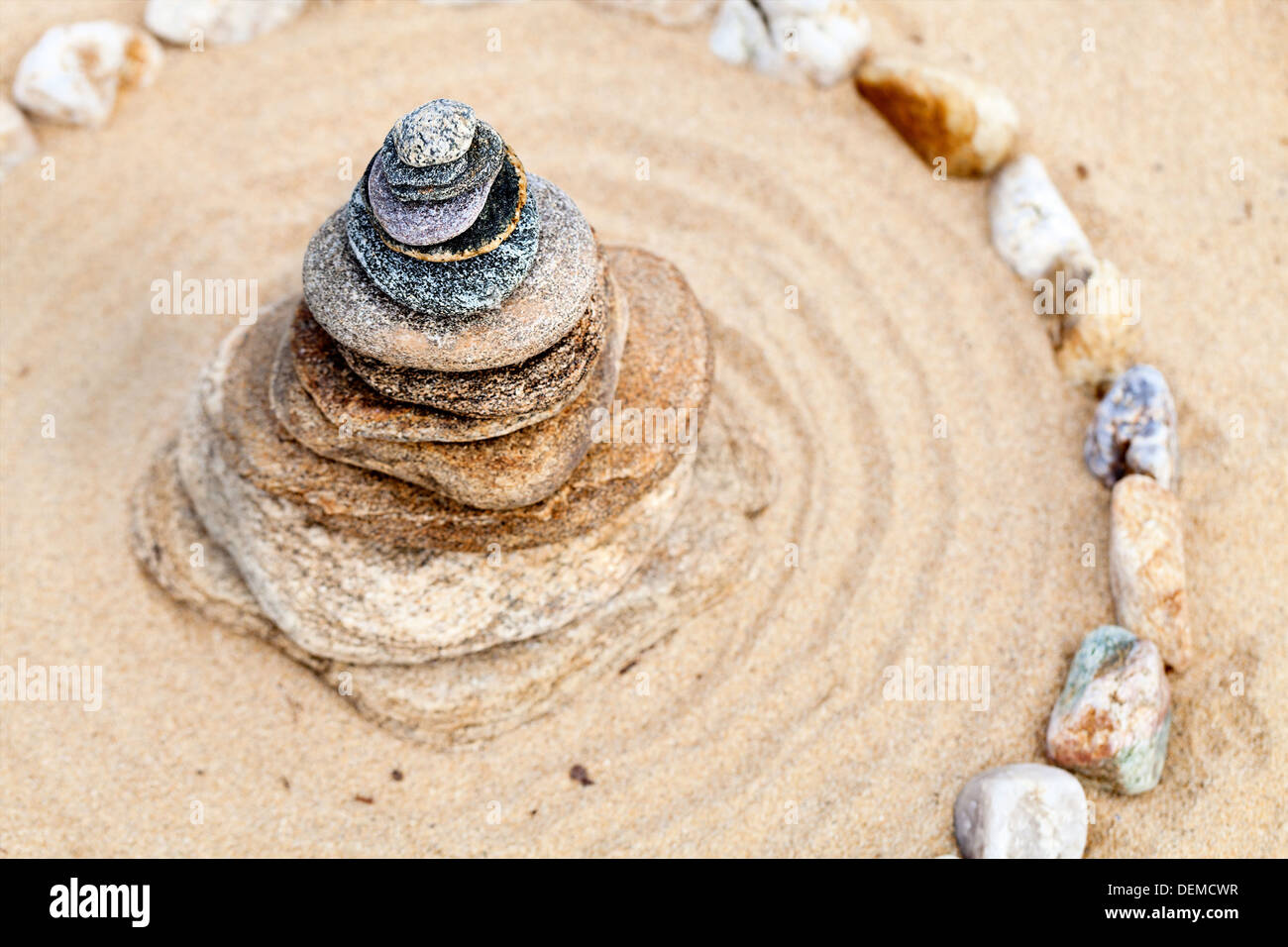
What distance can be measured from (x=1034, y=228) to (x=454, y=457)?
3058 millimetres

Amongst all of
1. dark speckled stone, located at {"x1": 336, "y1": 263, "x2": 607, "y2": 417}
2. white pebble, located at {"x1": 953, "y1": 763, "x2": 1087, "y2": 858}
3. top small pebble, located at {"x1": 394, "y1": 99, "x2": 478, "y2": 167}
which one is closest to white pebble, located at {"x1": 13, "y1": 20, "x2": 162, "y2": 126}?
dark speckled stone, located at {"x1": 336, "y1": 263, "x2": 607, "y2": 417}

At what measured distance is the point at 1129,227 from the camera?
18.1 feet

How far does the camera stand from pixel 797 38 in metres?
5.77

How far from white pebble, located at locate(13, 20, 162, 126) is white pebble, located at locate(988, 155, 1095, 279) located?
429cm

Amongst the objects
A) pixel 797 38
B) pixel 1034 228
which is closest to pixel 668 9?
pixel 797 38

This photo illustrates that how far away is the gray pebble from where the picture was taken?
4.84 m

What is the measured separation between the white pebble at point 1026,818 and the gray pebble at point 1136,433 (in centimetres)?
139

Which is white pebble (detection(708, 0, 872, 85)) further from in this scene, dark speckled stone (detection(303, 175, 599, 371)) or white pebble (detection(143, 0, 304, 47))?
dark speckled stone (detection(303, 175, 599, 371))

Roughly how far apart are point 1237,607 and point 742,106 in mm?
3273

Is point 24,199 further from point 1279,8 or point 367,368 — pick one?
point 1279,8

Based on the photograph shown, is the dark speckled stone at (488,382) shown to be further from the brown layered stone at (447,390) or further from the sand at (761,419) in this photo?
the sand at (761,419)

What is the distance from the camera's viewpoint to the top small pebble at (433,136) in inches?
126

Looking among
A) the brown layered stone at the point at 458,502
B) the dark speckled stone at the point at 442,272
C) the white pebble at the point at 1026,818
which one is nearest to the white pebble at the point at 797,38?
the brown layered stone at the point at 458,502

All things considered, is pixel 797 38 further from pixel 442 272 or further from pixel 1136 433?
pixel 442 272
